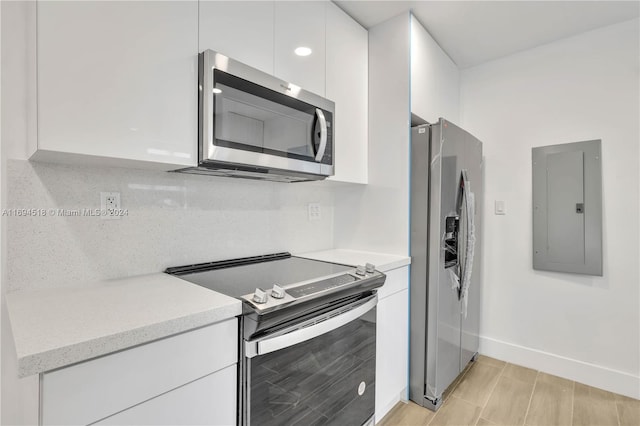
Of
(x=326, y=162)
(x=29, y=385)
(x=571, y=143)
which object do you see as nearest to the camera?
(x=29, y=385)

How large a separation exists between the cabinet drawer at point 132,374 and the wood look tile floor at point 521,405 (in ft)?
4.34

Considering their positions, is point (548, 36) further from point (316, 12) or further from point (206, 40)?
point (206, 40)

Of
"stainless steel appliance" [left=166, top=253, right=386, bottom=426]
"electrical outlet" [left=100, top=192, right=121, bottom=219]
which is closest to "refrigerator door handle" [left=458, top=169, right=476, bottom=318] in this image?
"stainless steel appliance" [left=166, top=253, right=386, bottom=426]

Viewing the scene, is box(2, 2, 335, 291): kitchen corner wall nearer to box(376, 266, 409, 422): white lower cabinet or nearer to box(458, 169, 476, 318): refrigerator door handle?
box(376, 266, 409, 422): white lower cabinet

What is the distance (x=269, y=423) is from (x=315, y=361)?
256 millimetres

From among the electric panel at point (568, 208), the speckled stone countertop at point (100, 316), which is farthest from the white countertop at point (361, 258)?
the electric panel at point (568, 208)

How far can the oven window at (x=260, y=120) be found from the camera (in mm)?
1235

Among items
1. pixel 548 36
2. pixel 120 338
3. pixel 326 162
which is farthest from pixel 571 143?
pixel 120 338

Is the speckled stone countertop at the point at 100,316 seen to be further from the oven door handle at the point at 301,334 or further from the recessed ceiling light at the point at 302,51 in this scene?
the recessed ceiling light at the point at 302,51

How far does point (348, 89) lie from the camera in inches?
77.9

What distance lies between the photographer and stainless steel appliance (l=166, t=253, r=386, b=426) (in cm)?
101

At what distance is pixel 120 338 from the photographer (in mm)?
747

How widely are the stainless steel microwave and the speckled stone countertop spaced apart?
1.67 feet

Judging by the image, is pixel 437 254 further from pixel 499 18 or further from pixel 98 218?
pixel 98 218
